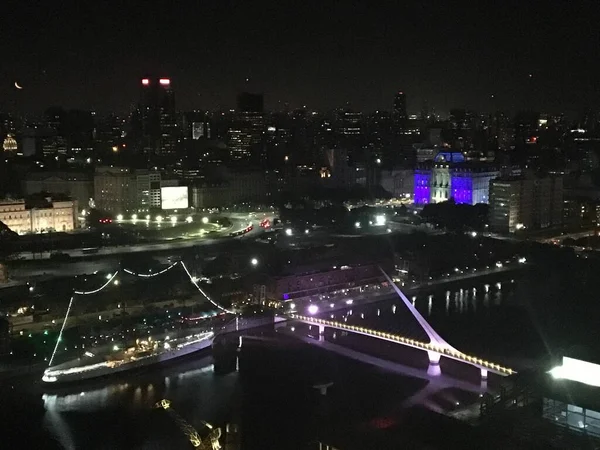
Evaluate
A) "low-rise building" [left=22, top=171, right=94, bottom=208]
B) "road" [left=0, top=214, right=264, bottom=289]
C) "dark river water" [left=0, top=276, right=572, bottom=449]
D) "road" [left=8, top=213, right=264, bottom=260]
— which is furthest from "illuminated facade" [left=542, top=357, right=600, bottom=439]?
"low-rise building" [left=22, top=171, right=94, bottom=208]

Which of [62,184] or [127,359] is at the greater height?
[62,184]

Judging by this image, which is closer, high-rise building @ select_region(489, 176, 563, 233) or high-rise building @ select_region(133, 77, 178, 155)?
high-rise building @ select_region(489, 176, 563, 233)

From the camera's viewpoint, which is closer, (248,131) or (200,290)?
(200,290)

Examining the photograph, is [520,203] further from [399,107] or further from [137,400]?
[399,107]

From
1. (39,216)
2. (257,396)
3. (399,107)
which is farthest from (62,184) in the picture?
(399,107)

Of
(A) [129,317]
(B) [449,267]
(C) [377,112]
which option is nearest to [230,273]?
(A) [129,317]

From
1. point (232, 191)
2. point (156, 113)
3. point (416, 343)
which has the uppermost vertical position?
point (156, 113)

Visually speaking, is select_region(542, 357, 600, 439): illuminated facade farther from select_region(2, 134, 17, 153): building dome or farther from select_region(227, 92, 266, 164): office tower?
select_region(2, 134, 17, 153): building dome
